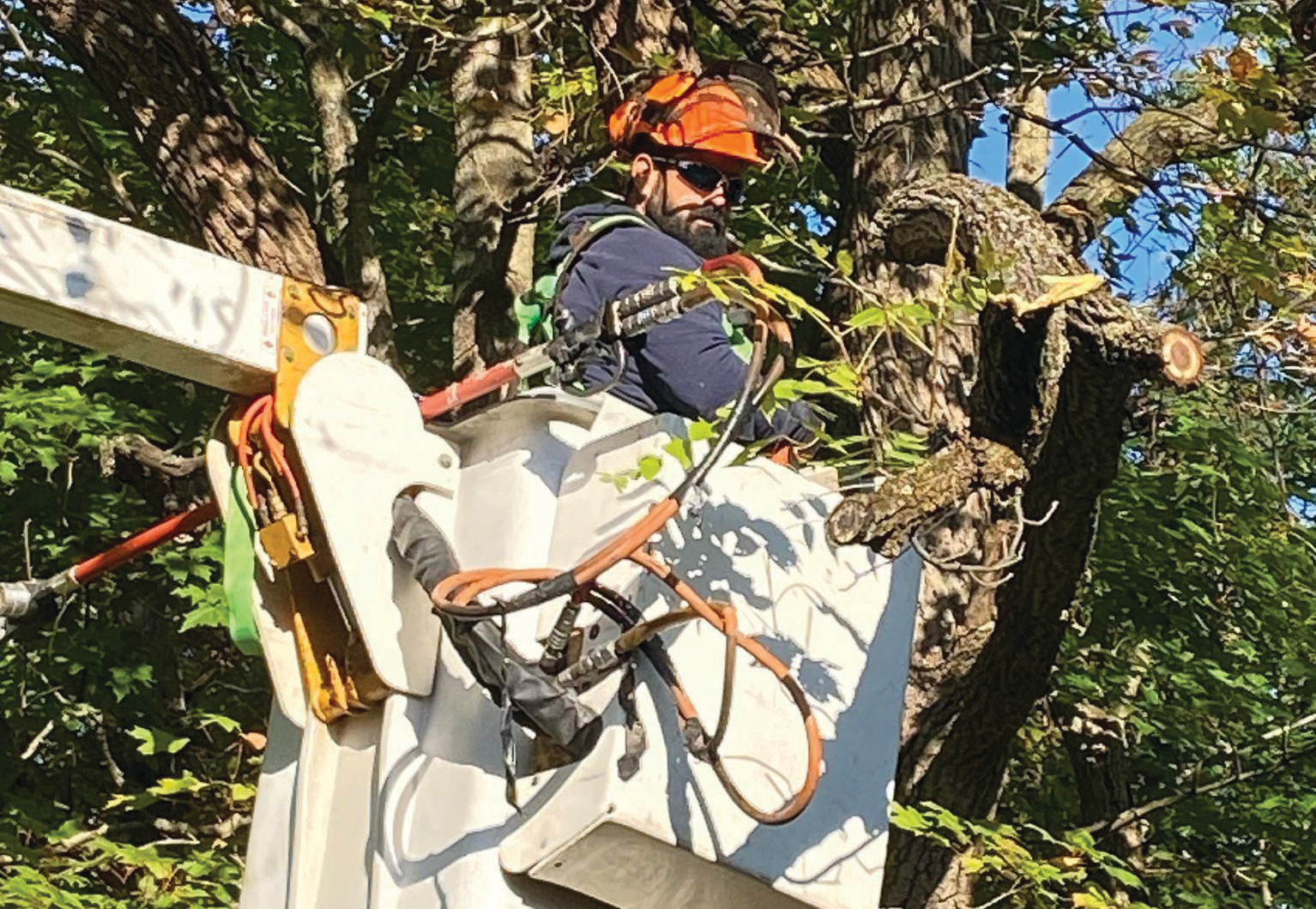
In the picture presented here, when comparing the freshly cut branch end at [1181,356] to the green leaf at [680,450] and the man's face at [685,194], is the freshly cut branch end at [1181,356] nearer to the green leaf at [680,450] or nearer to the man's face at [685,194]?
the man's face at [685,194]

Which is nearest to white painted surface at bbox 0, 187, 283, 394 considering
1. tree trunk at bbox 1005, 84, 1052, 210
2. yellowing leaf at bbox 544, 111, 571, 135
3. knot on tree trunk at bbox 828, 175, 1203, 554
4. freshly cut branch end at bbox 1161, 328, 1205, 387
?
knot on tree trunk at bbox 828, 175, 1203, 554

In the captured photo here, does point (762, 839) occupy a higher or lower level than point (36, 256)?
lower

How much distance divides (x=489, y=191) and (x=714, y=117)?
2.77 meters

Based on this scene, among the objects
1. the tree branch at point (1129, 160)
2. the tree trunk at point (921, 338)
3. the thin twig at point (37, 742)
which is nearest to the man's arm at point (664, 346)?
the tree trunk at point (921, 338)

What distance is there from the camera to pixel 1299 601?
862cm

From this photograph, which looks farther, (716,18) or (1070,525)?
(716,18)

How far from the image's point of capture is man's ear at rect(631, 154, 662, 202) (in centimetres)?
401

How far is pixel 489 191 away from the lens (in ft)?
21.9

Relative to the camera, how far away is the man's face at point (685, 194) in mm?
3996

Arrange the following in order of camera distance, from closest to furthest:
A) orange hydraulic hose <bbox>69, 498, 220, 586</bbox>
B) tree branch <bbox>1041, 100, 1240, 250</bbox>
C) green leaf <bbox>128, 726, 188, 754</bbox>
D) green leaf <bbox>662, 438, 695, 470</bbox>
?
green leaf <bbox>662, 438, 695, 470</bbox>
orange hydraulic hose <bbox>69, 498, 220, 586</bbox>
tree branch <bbox>1041, 100, 1240, 250</bbox>
green leaf <bbox>128, 726, 188, 754</bbox>

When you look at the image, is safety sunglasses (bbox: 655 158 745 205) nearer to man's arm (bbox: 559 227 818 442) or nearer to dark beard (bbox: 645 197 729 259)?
dark beard (bbox: 645 197 729 259)

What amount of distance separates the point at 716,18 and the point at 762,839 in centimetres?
380

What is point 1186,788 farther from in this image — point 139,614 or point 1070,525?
point 139,614

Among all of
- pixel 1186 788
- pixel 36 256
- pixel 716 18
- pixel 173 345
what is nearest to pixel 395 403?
pixel 173 345
